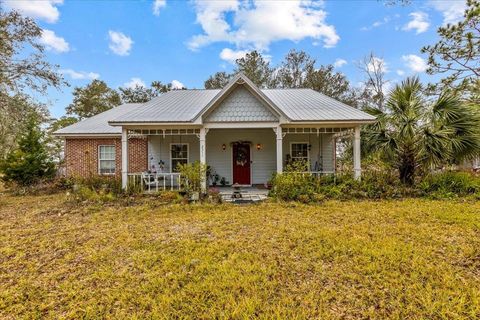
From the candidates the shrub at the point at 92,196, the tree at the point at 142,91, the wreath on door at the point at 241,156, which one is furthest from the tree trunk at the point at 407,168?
the tree at the point at 142,91

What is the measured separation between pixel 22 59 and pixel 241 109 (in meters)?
10.4

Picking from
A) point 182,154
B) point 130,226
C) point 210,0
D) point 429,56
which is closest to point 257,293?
point 130,226

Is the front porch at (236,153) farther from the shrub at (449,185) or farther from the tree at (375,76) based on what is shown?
the tree at (375,76)

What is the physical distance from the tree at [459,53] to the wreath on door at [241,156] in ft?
30.4

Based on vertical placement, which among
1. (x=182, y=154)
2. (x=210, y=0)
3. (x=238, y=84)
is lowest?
(x=182, y=154)

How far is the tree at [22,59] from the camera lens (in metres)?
10.7

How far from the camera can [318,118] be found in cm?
1043

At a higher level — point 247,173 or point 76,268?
point 247,173

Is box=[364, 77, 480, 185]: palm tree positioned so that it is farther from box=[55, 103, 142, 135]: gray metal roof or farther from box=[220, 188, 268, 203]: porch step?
box=[55, 103, 142, 135]: gray metal roof

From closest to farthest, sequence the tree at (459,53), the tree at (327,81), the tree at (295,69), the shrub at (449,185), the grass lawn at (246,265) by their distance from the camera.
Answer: the grass lawn at (246,265)
the tree at (459,53)
the shrub at (449,185)
the tree at (327,81)
the tree at (295,69)

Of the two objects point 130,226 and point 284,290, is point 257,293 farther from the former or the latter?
point 130,226

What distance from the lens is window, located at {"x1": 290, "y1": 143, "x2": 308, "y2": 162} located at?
547 inches

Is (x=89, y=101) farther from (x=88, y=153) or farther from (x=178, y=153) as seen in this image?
(x=178, y=153)

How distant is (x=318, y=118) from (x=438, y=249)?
6.58m
